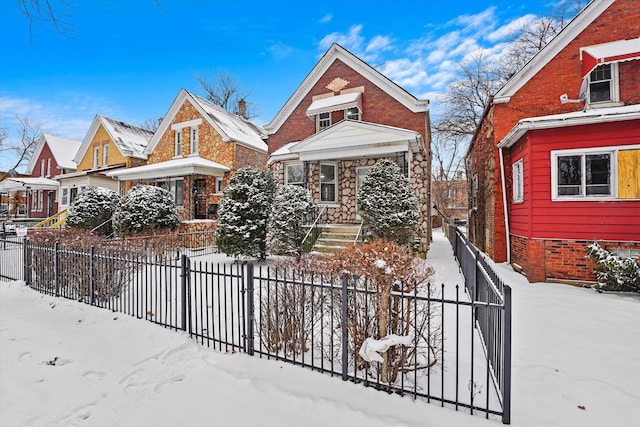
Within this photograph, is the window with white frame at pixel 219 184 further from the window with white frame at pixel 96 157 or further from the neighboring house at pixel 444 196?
the neighboring house at pixel 444 196

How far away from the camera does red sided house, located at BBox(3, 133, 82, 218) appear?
1117 inches

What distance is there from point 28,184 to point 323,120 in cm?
2680

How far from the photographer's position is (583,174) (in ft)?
25.9

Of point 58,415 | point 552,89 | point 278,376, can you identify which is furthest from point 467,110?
point 58,415

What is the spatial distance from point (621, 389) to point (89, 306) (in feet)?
28.5

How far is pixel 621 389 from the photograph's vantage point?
340cm

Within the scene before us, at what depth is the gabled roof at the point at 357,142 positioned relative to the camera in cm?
1138

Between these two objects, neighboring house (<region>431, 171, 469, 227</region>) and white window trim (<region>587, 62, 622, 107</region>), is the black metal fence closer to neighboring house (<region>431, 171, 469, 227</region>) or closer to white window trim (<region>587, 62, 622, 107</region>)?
white window trim (<region>587, 62, 622, 107</region>)

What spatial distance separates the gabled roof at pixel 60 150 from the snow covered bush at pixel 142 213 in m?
22.1

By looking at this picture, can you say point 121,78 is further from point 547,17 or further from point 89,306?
point 547,17

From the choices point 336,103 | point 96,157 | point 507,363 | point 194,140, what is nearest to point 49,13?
point 507,363

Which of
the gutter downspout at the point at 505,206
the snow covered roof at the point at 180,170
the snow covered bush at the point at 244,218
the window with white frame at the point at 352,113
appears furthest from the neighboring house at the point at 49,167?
the gutter downspout at the point at 505,206

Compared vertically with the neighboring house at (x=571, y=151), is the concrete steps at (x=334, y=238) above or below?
below

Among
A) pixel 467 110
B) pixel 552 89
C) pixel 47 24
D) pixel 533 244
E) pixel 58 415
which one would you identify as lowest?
pixel 58 415
